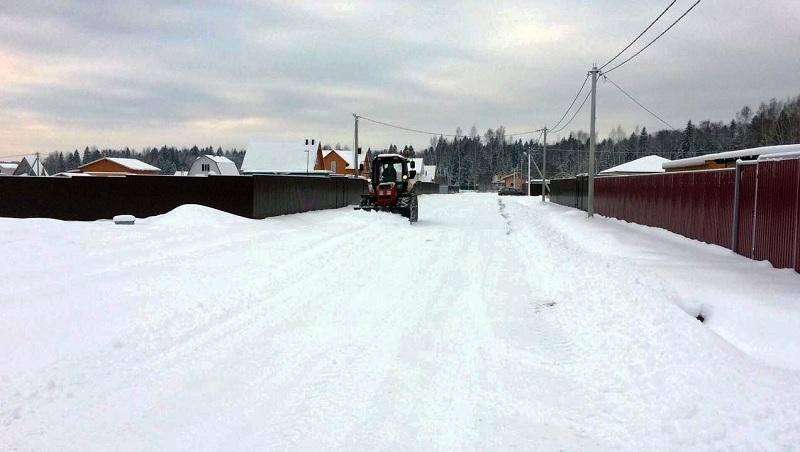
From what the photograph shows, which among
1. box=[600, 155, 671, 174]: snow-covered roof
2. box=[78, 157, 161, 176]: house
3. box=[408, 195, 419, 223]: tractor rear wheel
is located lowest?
box=[408, 195, 419, 223]: tractor rear wheel

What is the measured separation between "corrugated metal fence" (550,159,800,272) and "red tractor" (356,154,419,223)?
9.54m

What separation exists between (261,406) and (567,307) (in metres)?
5.32

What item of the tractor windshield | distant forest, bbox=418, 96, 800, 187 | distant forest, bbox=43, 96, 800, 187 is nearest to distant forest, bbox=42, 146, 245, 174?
distant forest, bbox=43, 96, 800, 187

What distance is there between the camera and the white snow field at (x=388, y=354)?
4328mm

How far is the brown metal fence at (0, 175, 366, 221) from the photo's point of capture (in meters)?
21.4

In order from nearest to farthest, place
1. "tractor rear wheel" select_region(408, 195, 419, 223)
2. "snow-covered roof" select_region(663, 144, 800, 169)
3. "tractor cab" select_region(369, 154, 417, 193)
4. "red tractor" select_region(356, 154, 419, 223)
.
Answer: "snow-covered roof" select_region(663, 144, 800, 169) → "tractor rear wheel" select_region(408, 195, 419, 223) → "red tractor" select_region(356, 154, 419, 223) → "tractor cab" select_region(369, 154, 417, 193)

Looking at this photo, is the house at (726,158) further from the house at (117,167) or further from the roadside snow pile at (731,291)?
the house at (117,167)

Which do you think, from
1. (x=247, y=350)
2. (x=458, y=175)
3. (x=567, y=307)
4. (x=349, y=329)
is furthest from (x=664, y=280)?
(x=458, y=175)

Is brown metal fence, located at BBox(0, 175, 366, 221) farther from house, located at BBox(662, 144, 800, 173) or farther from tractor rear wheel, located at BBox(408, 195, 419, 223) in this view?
house, located at BBox(662, 144, 800, 173)

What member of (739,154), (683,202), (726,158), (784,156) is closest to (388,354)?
(784,156)

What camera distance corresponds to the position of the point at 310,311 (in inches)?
322

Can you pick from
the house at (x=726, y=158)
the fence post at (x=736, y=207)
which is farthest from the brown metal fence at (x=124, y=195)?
the house at (x=726, y=158)

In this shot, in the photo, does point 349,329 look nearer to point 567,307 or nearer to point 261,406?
point 261,406

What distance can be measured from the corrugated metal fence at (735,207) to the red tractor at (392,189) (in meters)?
9.54
